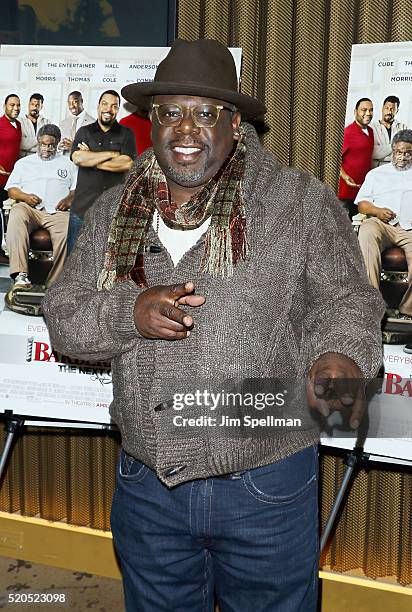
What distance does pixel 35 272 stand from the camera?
2566 mm

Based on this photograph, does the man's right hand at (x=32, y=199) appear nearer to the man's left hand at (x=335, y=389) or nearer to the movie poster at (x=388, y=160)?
the movie poster at (x=388, y=160)

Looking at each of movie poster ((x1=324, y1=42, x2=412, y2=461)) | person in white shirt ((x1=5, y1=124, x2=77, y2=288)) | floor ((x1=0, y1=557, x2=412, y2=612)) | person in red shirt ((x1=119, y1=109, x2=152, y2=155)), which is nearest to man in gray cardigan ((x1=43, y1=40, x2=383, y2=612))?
movie poster ((x1=324, y1=42, x2=412, y2=461))

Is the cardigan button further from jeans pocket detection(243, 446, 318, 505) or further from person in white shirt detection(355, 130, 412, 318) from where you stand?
person in white shirt detection(355, 130, 412, 318)

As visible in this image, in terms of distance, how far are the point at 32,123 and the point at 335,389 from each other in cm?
167

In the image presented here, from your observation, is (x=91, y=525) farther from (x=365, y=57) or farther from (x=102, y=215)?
(x=365, y=57)

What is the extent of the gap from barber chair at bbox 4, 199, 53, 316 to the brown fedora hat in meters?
0.92

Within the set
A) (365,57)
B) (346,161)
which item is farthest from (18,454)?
(365,57)

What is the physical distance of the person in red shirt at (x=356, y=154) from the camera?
2150 mm

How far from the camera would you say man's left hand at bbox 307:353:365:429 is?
127cm

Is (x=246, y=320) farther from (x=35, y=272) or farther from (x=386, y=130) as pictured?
(x=35, y=272)

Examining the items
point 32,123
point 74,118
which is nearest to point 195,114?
point 74,118

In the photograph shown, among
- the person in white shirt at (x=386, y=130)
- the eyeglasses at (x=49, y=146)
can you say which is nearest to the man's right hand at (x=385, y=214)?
the person in white shirt at (x=386, y=130)

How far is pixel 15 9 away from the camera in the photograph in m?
2.71

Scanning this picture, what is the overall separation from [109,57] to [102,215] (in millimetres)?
874
